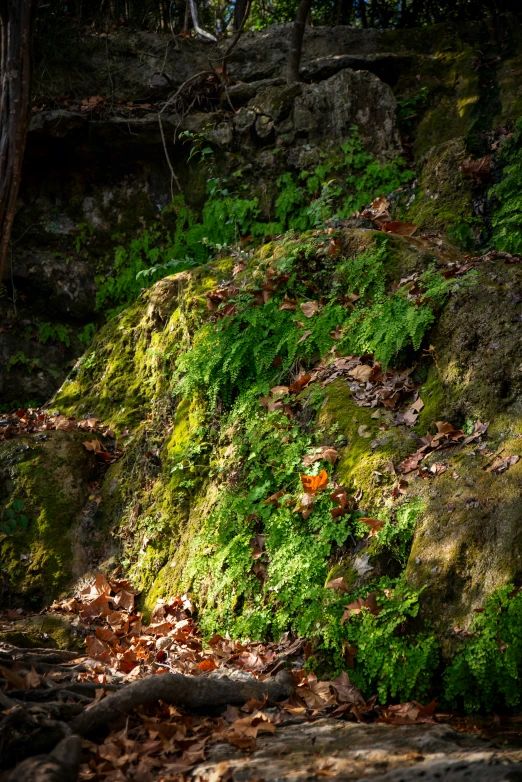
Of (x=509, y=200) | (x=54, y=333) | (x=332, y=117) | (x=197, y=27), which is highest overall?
(x=197, y=27)

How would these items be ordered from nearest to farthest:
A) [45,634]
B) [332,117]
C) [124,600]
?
[45,634]
[124,600]
[332,117]

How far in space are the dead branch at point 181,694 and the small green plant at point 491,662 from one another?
104cm

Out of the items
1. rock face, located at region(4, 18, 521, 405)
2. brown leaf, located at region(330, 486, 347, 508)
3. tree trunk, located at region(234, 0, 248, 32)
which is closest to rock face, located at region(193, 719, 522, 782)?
brown leaf, located at region(330, 486, 347, 508)

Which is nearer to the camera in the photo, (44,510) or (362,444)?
(362,444)

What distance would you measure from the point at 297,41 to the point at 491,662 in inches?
434

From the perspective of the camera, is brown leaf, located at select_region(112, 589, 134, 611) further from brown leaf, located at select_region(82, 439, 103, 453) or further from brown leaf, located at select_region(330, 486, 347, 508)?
brown leaf, located at select_region(330, 486, 347, 508)

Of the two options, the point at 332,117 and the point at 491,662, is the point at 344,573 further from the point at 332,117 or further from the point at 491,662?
the point at 332,117

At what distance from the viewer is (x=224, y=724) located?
11.5 ft

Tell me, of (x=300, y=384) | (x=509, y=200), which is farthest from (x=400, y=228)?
(x=300, y=384)

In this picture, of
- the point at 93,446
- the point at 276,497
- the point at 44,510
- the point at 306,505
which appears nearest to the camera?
the point at 306,505

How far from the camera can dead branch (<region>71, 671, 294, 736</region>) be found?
3.34 metres

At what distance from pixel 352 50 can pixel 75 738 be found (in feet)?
43.0

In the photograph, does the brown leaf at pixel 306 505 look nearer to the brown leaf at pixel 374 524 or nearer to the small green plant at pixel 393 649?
the brown leaf at pixel 374 524

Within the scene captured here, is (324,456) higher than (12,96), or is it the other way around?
(12,96)
